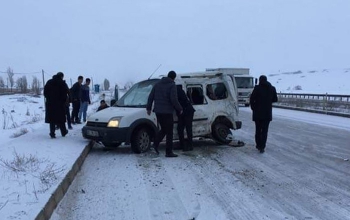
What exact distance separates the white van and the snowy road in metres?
0.44

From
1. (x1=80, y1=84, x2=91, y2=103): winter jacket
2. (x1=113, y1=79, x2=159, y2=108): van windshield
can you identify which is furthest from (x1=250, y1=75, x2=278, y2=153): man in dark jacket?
(x1=80, y1=84, x2=91, y2=103): winter jacket

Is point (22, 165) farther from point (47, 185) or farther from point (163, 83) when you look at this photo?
point (163, 83)

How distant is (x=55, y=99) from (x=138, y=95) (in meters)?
2.33

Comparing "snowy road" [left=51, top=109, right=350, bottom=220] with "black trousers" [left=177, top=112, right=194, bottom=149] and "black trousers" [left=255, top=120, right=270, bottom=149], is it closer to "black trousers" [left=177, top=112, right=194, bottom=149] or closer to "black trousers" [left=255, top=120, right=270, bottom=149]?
"black trousers" [left=255, top=120, right=270, bottom=149]

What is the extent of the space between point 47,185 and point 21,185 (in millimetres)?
385

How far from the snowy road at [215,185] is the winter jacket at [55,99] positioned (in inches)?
59.6

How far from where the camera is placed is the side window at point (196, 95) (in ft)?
34.8

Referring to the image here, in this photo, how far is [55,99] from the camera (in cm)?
1088

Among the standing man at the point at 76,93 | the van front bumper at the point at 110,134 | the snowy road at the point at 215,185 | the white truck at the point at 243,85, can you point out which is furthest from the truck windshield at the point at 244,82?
the van front bumper at the point at 110,134

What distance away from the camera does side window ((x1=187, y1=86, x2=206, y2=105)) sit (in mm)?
10594

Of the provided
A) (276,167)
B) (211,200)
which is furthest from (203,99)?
(211,200)

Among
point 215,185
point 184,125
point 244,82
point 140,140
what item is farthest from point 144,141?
point 244,82

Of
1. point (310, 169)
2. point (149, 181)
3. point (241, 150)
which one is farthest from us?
point (241, 150)

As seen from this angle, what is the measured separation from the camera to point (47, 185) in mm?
5863
